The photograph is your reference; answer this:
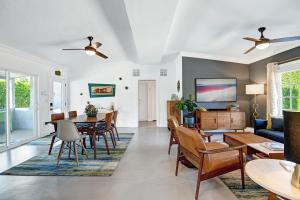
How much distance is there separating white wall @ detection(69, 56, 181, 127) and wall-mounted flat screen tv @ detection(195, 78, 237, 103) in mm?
1592

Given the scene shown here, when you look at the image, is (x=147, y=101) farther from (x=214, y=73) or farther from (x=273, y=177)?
(x=273, y=177)

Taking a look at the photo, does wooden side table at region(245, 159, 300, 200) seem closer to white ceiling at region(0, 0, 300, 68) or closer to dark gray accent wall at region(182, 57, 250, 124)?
white ceiling at region(0, 0, 300, 68)

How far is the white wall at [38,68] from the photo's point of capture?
4.38m

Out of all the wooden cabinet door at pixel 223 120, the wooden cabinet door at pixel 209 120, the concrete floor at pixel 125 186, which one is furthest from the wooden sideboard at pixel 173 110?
the concrete floor at pixel 125 186

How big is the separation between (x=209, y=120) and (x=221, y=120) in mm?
365

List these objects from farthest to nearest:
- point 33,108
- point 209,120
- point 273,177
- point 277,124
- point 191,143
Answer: point 209,120 < point 33,108 < point 277,124 < point 191,143 < point 273,177

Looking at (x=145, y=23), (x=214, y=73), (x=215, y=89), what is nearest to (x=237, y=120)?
(x=215, y=89)

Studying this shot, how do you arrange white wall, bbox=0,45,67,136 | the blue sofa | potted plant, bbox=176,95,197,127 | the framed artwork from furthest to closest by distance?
the framed artwork
potted plant, bbox=176,95,197,127
white wall, bbox=0,45,67,136
the blue sofa

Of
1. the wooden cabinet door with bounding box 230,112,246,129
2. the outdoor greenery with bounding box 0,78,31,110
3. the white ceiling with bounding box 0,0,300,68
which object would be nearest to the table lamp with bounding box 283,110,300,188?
the white ceiling with bounding box 0,0,300,68

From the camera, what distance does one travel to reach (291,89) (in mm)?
4754

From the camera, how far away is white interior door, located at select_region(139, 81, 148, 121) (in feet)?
31.9

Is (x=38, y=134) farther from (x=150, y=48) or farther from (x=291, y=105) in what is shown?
(x=291, y=105)

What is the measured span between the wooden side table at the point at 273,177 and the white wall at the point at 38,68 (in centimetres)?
511

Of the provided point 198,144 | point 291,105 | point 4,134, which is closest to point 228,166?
point 198,144
